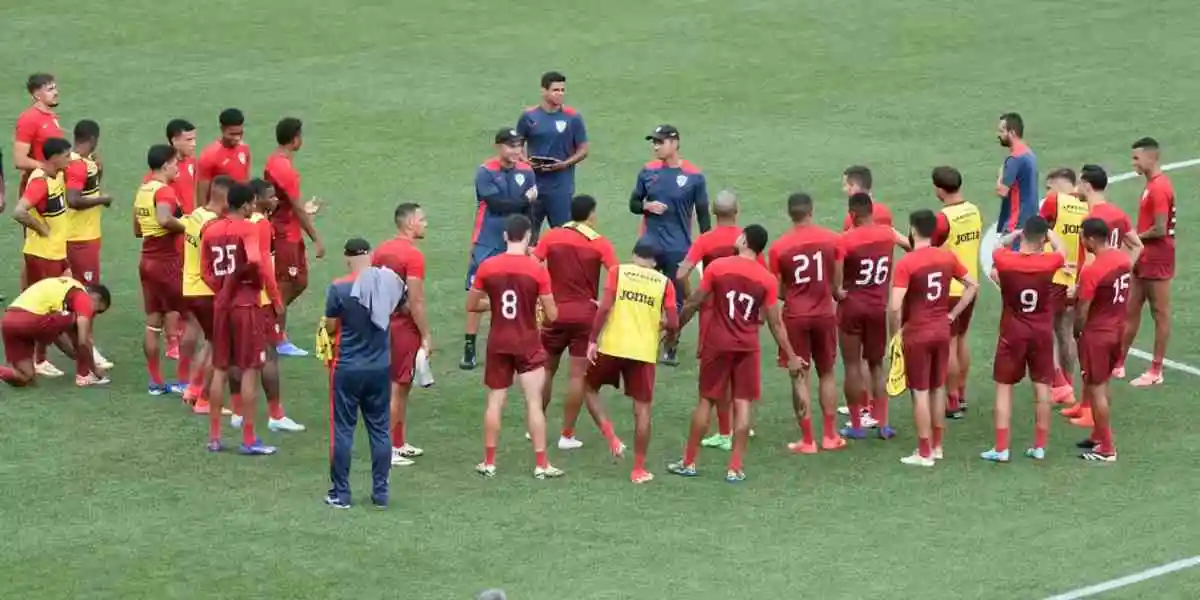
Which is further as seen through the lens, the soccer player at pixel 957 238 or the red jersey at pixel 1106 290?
the soccer player at pixel 957 238

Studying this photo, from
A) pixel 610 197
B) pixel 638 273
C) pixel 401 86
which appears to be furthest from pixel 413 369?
pixel 401 86

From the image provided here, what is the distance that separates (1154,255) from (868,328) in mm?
3229

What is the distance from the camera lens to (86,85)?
29141 mm

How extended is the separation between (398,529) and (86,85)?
15.2m

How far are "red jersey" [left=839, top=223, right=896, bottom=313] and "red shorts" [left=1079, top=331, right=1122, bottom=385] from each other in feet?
5.55

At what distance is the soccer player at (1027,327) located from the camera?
1706cm

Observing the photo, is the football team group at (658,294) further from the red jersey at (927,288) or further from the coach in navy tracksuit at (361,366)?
the coach in navy tracksuit at (361,366)

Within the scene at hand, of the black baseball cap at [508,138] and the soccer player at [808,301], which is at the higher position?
the black baseball cap at [508,138]

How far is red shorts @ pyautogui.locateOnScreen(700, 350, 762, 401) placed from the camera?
16812 mm

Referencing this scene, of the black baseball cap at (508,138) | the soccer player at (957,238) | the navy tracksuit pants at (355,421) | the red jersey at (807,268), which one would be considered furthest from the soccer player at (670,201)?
the navy tracksuit pants at (355,421)

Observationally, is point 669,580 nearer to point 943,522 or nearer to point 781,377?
point 943,522

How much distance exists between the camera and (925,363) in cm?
1728

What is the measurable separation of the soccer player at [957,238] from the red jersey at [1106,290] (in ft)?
3.44

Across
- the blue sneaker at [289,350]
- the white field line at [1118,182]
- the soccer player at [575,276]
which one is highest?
the soccer player at [575,276]
